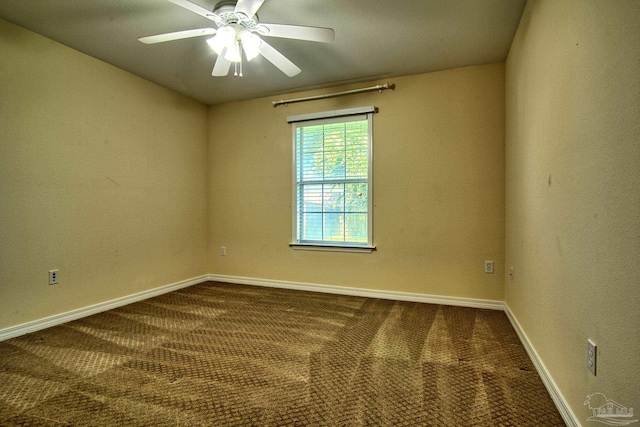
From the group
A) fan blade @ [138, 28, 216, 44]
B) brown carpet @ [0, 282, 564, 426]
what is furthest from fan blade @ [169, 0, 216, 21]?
brown carpet @ [0, 282, 564, 426]

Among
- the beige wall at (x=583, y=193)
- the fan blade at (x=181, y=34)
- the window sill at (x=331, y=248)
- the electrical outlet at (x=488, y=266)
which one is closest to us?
the beige wall at (x=583, y=193)

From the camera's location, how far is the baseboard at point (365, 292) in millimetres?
3180

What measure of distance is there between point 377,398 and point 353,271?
2.03 meters

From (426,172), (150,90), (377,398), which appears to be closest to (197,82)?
(150,90)

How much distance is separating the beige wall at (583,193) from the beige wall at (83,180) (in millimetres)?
3555

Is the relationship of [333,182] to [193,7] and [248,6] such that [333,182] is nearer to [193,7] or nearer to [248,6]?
[248,6]

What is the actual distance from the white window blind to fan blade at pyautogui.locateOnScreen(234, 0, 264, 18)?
6.12ft

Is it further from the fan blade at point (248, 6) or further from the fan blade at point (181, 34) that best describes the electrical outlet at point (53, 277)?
the fan blade at point (248, 6)

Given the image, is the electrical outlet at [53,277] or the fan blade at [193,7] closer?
the fan blade at [193,7]

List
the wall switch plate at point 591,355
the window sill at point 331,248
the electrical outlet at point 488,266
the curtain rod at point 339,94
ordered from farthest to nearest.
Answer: the window sill at point 331,248 → the curtain rod at point 339,94 → the electrical outlet at point 488,266 → the wall switch plate at point 591,355

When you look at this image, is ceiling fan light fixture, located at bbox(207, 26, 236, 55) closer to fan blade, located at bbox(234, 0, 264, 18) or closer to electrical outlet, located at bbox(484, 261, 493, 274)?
fan blade, located at bbox(234, 0, 264, 18)

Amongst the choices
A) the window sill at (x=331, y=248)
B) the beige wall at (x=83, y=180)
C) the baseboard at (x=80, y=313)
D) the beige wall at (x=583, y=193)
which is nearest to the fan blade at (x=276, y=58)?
the beige wall at (x=583, y=193)

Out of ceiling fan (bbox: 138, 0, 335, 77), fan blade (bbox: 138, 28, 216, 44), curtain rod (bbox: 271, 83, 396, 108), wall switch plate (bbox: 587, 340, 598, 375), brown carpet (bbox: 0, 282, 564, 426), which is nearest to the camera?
wall switch plate (bbox: 587, 340, 598, 375)

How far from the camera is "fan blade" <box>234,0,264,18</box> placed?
183cm
